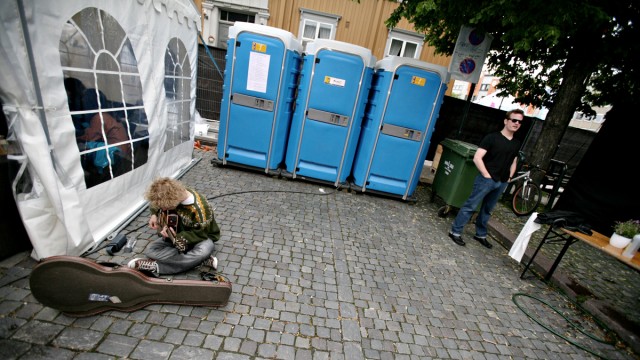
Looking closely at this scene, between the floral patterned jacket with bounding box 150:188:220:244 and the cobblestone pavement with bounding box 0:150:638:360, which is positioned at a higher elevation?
the floral patterned jacket with bounding box 150:188:220:244

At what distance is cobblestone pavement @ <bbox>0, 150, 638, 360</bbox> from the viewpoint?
211cm

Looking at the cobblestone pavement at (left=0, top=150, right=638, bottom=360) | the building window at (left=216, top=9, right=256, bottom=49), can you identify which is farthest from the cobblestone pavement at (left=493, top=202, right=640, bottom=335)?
the building window at (left=216, top=9, right=256, bottom=49)

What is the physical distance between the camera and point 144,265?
2607mm

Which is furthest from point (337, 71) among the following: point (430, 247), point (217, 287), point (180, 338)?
point (180, 338)

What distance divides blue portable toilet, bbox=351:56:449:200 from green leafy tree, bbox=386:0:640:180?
0.98 metres

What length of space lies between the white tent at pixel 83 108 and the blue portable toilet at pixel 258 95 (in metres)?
1.06

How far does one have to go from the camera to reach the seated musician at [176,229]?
8.12ft

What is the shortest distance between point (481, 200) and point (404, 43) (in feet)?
31.3

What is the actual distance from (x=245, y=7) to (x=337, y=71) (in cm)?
815

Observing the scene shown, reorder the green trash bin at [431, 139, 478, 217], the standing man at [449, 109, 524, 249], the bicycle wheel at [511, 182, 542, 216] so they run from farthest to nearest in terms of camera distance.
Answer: the bicycle wheel at [511, 182, 542, 216] → the green trash bin at [431, 139, 478, 217] → the standing man at [449, 109, 524, 249]

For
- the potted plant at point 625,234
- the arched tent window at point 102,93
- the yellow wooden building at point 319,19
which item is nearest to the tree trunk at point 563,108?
the potted plant at point 625,234

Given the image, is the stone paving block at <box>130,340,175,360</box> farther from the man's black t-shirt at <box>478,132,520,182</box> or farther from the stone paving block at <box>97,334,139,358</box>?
the man's black t-shirt at <box>478,132,520,182</box>

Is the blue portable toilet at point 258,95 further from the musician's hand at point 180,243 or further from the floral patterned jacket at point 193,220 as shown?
the musician's hand at point 180,243

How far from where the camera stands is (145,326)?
2.19 meters
